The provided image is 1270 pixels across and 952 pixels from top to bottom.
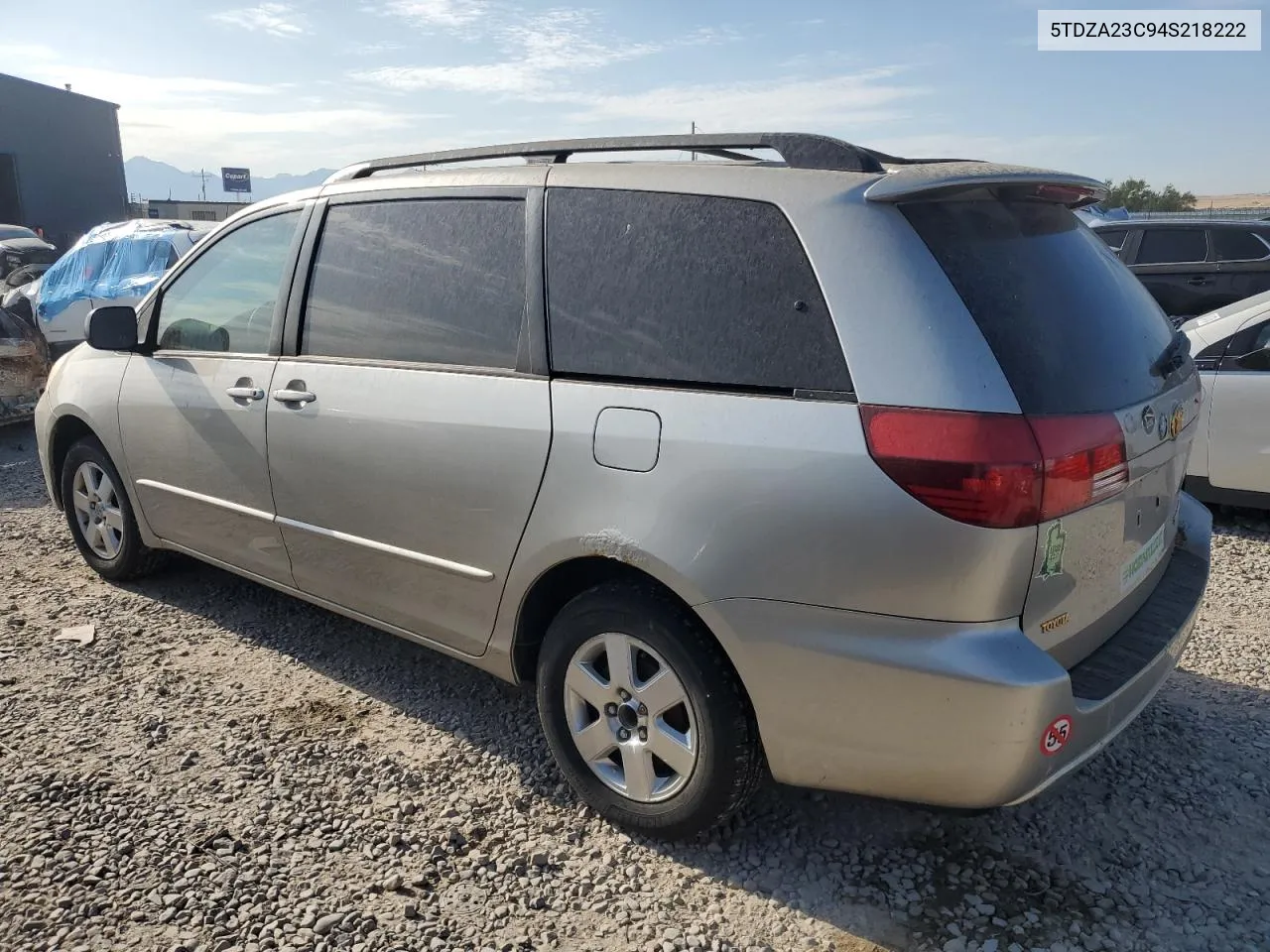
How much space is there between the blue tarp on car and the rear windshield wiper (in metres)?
10.2

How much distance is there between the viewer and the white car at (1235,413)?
16.7 feet

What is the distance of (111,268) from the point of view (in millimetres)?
10711

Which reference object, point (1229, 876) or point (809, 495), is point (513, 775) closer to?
point (809, 495)

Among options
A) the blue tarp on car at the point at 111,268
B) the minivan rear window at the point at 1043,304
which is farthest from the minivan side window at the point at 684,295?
the blue tarp on car at the point at 111,268

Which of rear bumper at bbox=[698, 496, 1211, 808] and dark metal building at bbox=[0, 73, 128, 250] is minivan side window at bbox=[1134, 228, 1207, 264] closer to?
rear bumper at bbox=[698, 496, 1211, 808]

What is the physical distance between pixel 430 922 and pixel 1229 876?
2073 millimetres

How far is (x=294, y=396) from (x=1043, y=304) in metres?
2.39

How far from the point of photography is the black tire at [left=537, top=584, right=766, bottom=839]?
240cm

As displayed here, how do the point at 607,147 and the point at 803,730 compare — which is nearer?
the point at 803,730

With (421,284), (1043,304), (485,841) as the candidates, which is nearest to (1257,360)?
(1043,304)

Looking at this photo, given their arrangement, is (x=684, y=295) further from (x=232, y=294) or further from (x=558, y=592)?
(x=232, y=294)

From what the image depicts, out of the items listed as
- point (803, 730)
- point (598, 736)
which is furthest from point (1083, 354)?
point (598, 736)

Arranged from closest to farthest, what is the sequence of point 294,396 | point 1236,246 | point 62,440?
1. point 294,396
2. point 62,440
3. point 1236,246

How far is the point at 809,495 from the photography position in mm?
2154
